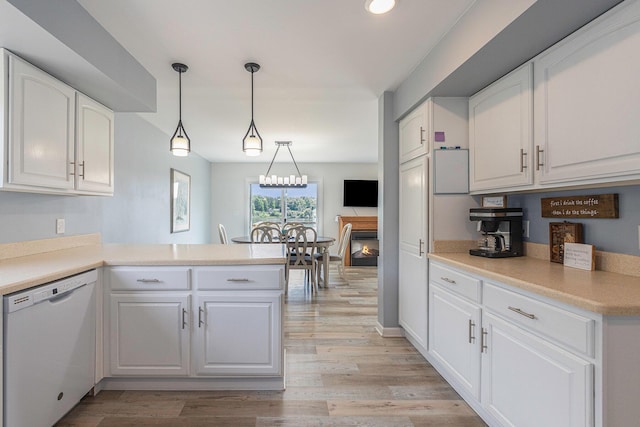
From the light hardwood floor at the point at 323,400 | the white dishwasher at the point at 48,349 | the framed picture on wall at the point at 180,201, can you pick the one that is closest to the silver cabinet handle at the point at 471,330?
the light hardwood floor at the point at 323,400

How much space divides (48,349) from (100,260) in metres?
0.56

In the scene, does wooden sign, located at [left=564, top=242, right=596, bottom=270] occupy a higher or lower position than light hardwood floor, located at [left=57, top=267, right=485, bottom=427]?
higher

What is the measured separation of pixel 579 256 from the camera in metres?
1.74

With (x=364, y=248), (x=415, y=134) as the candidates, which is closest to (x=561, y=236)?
(x=415, y=134)

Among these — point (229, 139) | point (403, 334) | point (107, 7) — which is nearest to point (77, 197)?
point (107, 7)

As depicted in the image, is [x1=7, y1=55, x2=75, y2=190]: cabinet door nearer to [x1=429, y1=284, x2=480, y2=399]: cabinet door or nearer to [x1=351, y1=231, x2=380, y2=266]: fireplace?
[x1=429, y1=284, x2=480, y2=399]: cabinet door

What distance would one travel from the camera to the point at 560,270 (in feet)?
5.57

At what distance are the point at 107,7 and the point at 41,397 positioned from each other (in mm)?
2043

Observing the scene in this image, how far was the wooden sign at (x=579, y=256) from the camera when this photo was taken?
1.68 meters

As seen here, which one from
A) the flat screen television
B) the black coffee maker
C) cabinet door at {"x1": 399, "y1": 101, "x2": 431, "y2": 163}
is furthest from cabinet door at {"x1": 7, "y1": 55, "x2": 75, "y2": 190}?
the flat screen television

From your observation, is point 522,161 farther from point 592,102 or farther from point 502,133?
point 592,102

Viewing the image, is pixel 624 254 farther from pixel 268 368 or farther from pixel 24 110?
pixel 24 110

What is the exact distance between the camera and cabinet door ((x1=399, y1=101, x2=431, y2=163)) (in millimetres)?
2510

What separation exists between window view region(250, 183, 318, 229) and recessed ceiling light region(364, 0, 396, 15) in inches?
226
